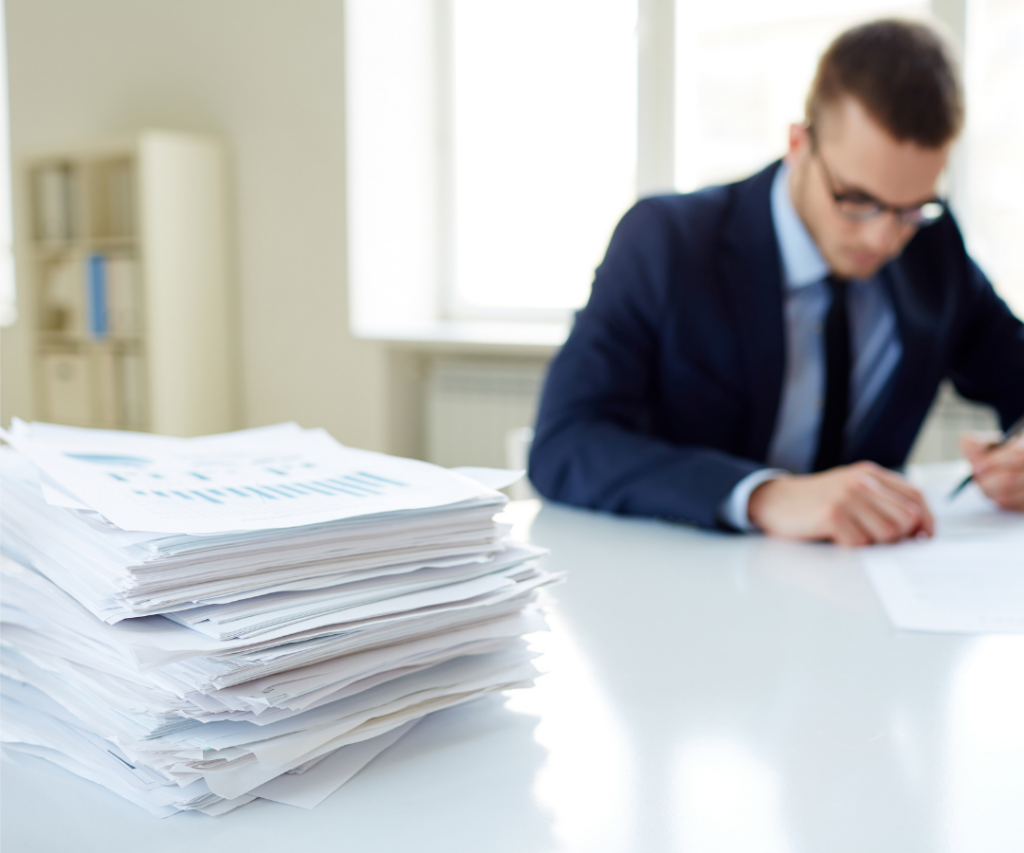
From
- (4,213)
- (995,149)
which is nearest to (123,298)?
(4,213)

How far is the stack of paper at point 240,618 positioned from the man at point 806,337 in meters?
0.61

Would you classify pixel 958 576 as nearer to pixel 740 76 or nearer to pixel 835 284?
pixel 835 284

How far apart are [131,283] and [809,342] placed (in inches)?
114

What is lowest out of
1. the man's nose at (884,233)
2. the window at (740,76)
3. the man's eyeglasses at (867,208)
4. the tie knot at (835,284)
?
the tie knot at (835,284)

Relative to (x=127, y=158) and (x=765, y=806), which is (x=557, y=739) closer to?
(x=765, y=806)

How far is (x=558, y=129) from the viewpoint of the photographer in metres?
3.64

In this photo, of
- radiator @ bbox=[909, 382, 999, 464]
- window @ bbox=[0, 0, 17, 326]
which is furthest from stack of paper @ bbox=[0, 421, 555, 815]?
window @ bbox=[0, 0, 17, 326]

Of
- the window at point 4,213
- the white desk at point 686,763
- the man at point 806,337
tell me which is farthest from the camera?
the window at point 4,213

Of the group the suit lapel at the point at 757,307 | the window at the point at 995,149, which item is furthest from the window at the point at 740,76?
the suit lapel at the point at 757,307

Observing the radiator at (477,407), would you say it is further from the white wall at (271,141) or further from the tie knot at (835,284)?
the tie knot at (835,284)

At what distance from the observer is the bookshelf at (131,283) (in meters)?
3.64

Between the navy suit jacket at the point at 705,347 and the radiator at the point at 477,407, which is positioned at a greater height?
the navy suit jacket at the point at 705,347

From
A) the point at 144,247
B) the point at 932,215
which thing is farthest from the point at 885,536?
the point at 144,247

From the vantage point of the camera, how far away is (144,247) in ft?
11.8
